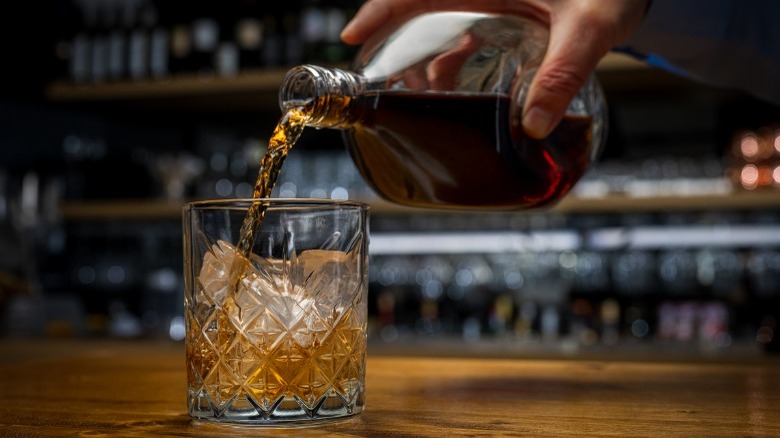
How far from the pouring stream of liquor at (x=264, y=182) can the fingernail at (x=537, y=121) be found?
0.18 metres

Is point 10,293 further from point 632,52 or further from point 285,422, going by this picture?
point 285,422

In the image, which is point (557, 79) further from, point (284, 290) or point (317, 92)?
point (284, 290)

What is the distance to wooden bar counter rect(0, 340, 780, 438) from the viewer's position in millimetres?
588

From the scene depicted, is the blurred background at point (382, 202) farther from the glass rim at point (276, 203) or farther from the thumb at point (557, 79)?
the glass rim at point (276, 203)

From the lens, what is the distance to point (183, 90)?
2822 millimetres

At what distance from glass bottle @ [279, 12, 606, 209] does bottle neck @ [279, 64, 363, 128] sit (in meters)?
0.03

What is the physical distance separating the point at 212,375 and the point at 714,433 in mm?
296

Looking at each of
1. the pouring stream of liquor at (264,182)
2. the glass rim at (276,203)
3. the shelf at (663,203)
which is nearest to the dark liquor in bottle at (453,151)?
the pouring stream of liquor at (264,182)

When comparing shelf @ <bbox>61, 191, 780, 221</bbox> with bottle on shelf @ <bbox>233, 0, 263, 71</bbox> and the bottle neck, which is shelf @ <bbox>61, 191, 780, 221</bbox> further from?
the bottle neck

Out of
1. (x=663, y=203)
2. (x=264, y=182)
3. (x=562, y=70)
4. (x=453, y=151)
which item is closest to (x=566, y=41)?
(x=562, y=70)

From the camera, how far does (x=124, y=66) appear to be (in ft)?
9.71

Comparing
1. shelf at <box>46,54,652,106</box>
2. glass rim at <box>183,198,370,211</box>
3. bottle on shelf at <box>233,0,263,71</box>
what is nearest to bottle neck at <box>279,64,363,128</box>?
glass rim at <box>183,198,370,211</box>

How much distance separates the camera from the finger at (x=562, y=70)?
2.57ft

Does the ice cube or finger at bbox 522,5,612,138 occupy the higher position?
finger at bbox 522,5,612,138
